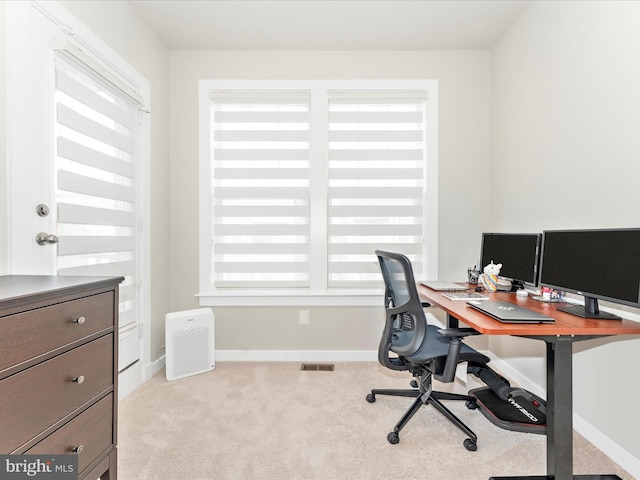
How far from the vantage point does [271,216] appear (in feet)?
10.7

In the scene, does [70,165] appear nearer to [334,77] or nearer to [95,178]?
[95,178]

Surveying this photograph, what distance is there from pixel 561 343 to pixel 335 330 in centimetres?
202

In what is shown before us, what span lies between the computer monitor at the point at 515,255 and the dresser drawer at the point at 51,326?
91.9 inches

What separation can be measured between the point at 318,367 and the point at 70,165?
2.38 meters

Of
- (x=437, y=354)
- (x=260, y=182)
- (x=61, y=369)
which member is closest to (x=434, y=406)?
(x=437, y=354)

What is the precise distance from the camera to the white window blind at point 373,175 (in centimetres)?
325

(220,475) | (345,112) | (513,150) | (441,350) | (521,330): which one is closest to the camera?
(521,330)

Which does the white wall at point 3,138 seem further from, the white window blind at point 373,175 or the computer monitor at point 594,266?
the computer monitor at point 594,266

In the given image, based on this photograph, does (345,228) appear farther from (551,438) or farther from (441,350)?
(551,438)

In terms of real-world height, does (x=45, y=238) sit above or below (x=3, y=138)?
below

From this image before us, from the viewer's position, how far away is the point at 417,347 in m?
1.94

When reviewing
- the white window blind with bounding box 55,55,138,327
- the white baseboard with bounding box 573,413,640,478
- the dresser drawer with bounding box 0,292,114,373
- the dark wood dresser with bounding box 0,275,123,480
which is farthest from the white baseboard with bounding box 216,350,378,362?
the dresser drawer with bounding box 0,292,114,373

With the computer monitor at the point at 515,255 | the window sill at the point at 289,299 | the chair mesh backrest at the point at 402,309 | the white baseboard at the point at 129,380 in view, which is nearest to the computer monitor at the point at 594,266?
the computer monitor at the point at 515,255

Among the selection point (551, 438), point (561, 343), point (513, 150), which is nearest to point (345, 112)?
point (513, 150)
